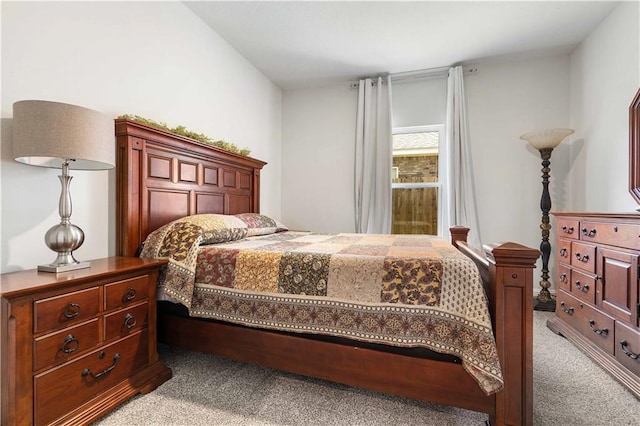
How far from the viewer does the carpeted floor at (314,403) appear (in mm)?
1336

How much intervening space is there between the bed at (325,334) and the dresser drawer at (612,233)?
812 mm

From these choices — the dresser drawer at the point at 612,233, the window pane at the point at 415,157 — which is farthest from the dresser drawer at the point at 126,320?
the window pane at the point at 415,157

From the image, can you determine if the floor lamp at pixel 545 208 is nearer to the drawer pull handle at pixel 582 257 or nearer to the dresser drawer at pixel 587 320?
the dresser drawer at pixel 587 320

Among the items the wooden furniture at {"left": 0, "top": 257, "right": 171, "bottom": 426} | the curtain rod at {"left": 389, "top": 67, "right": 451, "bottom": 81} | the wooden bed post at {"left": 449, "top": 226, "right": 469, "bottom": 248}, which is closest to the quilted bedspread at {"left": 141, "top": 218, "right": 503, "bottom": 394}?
the wooden furniture at {"left": 0, "top": 257, "right": 171, "bottom": 426}


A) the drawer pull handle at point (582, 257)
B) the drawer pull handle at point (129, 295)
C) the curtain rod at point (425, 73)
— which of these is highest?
the curtain rod at point (425, 73)

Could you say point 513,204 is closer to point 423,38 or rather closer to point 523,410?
point 423,38

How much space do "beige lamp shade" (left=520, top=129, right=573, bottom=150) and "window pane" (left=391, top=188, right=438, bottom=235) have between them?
1.11 meters

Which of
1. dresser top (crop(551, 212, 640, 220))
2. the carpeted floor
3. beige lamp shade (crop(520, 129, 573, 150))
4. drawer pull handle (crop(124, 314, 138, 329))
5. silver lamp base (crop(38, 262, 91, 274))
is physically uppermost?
beige lamp shade (crop(520, 129, 573, 150))

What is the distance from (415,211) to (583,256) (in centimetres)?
180

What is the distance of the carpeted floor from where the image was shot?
1336 millimetres

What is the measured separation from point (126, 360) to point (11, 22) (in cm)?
175

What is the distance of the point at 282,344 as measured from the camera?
1489 mm

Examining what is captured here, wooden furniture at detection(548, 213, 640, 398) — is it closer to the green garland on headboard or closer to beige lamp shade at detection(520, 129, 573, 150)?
beige lamp shade at detection(520, 129, 573, 150)

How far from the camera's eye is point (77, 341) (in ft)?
4.04
